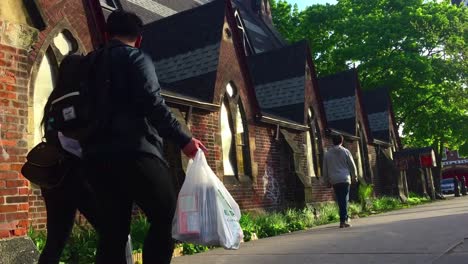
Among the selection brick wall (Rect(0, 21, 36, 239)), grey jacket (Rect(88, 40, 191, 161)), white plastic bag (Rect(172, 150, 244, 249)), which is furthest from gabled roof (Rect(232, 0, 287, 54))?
grey jacket (Rect(88, 40, 191, 161))

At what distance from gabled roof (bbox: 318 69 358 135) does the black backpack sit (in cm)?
1992

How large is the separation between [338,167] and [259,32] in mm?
19180

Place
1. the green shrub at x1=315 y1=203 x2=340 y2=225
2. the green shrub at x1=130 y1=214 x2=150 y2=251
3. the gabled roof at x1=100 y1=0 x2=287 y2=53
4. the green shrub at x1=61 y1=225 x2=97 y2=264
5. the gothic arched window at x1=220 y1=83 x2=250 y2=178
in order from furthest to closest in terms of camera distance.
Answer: the gabled roof at x1=100 y1=0 x2=287 y2=53 → the green shrub at x1=315 y1=203 x2=340 y2=225 → the gothic arched window at x1=220 y1=83 x2=250 y2=178 → the green shrub at x1=130 y1=214 x2=150 y2=251 → the green shrub at x1=61 y1=225 x2=97 y2=264

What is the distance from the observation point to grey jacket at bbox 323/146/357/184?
31.2ft

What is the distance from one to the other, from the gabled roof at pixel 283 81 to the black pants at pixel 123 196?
13.6m

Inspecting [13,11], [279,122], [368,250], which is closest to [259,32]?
[279,122]

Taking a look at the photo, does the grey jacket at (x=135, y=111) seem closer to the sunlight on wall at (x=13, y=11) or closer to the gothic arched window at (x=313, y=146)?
the sunlight on wall at (x=13, y=11)

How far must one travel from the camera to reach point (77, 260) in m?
6.13

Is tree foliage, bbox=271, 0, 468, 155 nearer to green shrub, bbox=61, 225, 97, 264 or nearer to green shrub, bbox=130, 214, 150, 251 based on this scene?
green shrub, bbox=130, 214, 150, 251

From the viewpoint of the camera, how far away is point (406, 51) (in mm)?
28734

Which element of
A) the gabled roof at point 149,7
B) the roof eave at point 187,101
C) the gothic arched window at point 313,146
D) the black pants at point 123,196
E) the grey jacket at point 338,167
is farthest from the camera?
the gothic arched window at point 313,146

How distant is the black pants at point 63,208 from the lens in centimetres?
315

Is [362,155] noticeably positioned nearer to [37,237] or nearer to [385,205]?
[385,205]

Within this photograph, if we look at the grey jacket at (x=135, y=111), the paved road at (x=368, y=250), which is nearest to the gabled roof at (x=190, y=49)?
the paved road at (x=368, y=250)
